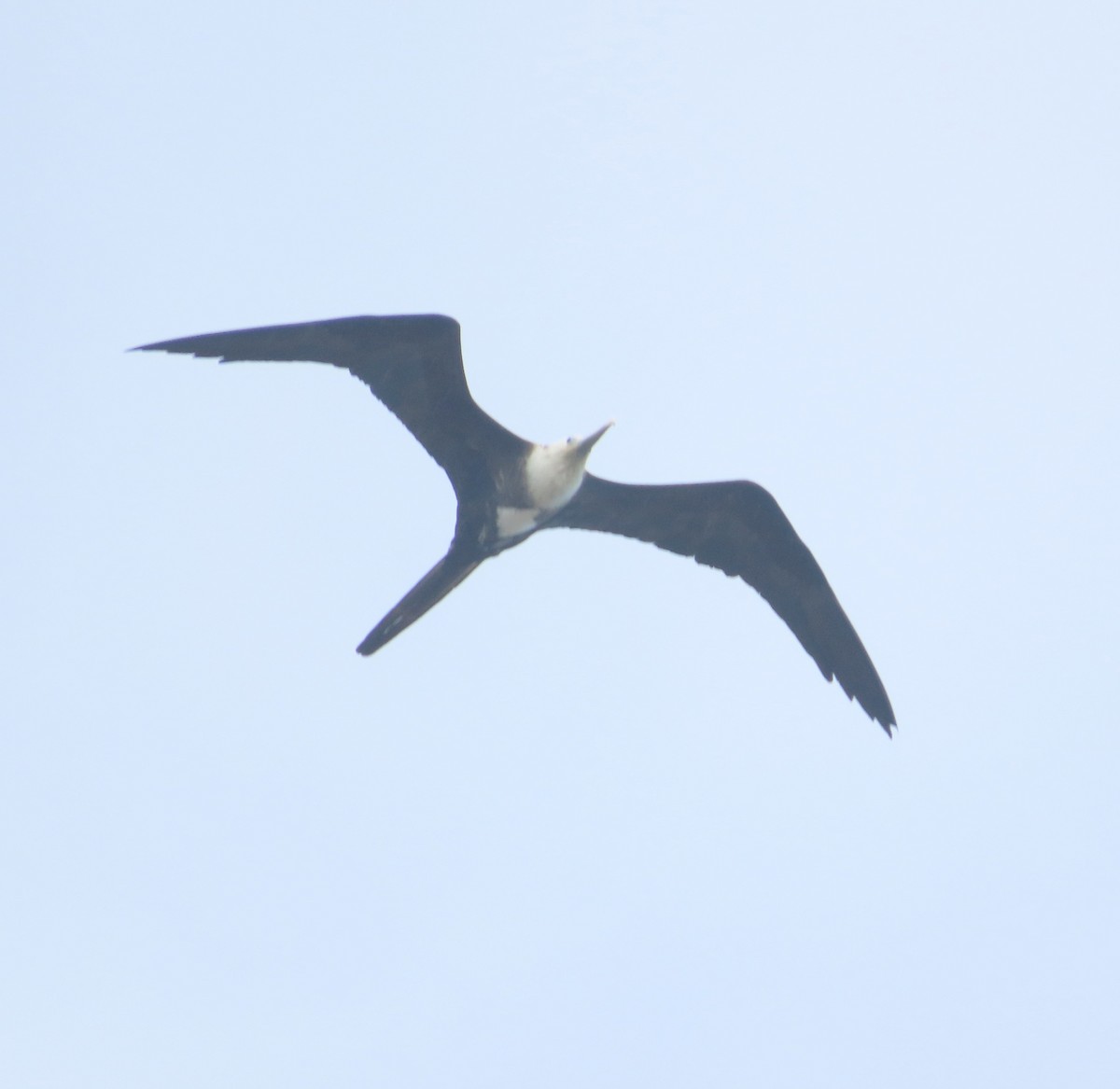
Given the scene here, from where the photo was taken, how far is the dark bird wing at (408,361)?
916 cm

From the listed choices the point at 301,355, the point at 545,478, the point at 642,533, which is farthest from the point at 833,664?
the point at 301,355

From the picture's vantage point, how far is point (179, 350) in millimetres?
Answer: 9008

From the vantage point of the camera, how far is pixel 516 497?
33.1 feet

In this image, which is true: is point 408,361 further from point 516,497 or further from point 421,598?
point 421,598

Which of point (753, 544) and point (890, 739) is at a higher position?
point (753, 544)

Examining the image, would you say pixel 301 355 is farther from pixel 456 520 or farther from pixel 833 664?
pixel 833 664

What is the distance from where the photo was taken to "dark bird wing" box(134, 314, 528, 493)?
9156 mm

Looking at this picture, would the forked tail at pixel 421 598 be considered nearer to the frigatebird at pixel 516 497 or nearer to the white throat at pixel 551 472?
the frigatebird at pixel 516 497

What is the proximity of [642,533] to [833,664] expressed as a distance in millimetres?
1468

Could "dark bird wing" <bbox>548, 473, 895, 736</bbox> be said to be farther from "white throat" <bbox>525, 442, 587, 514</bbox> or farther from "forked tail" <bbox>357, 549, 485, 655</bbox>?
"forked tail" <bbox>357, 549, 485, 655</bbox>

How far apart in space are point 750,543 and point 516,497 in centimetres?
159

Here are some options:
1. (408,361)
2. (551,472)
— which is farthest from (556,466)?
(408,361)

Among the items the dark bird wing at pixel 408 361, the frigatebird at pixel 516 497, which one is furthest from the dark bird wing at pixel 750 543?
the dark bird wing at pixel 408 361

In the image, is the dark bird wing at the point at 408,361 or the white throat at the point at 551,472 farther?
the white throat at the point at 551,472
